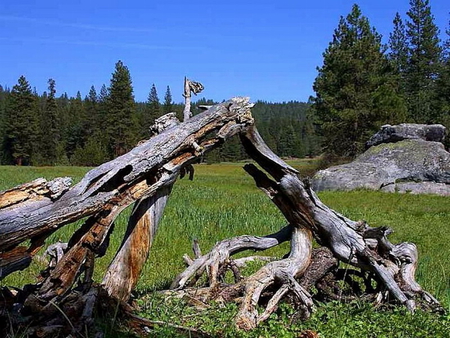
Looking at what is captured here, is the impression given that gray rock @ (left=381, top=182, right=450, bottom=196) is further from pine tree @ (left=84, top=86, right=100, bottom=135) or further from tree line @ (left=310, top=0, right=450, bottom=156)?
pine tree @ (left=84, top=86, right=100, bottom=135)

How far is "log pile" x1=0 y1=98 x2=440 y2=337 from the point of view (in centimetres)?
403

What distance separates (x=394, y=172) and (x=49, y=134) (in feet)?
290

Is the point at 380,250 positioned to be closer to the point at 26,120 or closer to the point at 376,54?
the point at 376,54

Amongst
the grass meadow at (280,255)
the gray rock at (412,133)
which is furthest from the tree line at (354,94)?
the grass meadow at (280,255)

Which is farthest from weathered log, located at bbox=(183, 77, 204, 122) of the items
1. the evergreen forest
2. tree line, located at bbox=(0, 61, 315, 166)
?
tree line, located at bbox=(0, 61, 315, 166)

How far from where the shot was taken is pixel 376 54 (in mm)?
45344

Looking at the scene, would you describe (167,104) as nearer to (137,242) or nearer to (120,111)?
(120,111)

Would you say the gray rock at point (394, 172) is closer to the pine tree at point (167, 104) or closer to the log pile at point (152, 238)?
the log pile at point (152, 238)

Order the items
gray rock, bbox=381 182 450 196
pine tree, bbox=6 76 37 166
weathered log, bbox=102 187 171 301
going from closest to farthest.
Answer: weathered log, bbox=102 187 171 301 < gray rock, bbox=381 182 450 196 < pine tree, bbox=6 76 37 166

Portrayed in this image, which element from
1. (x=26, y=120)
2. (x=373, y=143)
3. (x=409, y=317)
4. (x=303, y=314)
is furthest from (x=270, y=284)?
(x=26, y=120)

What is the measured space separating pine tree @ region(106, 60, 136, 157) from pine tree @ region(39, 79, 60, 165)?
15.8 m

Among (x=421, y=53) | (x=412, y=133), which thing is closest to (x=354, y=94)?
(x=412, y=133)

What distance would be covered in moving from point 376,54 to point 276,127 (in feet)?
375

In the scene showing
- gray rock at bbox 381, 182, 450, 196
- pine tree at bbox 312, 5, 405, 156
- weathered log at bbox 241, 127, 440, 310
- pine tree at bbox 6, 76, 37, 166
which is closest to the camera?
weathered log at bbox 241, 127, 440, 310
